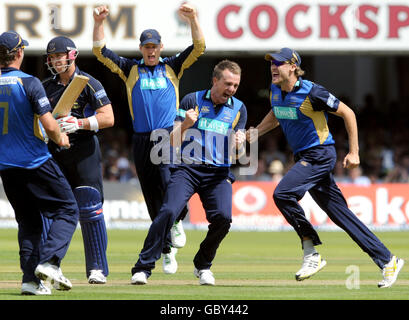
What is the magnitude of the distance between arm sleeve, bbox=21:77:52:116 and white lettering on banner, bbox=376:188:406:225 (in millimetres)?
14359

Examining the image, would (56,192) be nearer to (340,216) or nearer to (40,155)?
(40,155)

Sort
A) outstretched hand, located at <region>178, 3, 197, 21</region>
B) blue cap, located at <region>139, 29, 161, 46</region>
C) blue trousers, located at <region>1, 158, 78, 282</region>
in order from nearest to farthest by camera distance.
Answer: blue trousers, located at <region>1, 158, 78, 282</region>
outstretched hand, located at <region>178, 3, 197, 21</region>
blue cap, located at <region>139, 29, 161, 46</region>

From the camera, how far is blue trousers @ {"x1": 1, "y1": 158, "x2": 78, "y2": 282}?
8.53 m

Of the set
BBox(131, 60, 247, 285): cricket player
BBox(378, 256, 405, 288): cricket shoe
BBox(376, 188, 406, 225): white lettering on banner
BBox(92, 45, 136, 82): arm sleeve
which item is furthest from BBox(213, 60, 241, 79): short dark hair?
BBox(376, 188, 406, 225): white lettering on banner

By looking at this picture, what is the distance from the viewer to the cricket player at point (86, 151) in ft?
31.3

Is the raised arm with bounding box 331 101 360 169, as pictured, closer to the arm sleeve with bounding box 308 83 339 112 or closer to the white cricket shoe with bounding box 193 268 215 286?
the arm sleeve with bounding box 308 83 339 112

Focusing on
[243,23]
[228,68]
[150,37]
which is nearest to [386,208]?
[243,23]

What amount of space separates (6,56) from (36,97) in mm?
489

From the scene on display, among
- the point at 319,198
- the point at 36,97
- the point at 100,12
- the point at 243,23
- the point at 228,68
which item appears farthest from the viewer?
the point at 243,23

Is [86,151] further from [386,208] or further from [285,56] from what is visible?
[386,208]

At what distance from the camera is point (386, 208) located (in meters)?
21.7

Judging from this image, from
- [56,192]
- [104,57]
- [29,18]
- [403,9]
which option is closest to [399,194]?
[403,9]

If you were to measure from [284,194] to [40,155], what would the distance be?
8.67ft

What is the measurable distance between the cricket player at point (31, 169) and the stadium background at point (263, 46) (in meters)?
12.6
